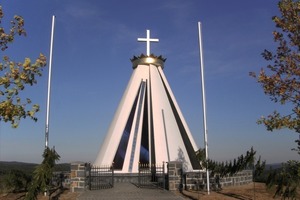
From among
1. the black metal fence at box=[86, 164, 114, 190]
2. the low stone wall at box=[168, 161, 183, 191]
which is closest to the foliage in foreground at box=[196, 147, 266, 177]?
the low stone wall at box=[168, 161, 183, 191]

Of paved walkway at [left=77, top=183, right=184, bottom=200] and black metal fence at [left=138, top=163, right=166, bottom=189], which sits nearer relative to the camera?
paved walkway at [left=77, top=183, right=184, bottom=200]

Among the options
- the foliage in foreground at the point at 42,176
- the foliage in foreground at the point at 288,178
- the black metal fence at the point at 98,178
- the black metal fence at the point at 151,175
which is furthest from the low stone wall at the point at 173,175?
the foliage in foreground at the point at 42,176

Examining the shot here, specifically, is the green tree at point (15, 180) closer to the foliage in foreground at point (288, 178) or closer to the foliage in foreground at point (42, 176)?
the foliage in foreground at point (42, 176)

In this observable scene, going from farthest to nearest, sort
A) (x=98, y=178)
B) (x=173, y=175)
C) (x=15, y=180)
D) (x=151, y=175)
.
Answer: (x=151, y=175), (x=98, y=178), (x=173, y=175), (x=15, y=180)

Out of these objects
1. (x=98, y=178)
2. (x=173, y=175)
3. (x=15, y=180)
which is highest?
(x=173, y=175)

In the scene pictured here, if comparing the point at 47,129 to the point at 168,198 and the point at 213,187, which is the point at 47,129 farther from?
the point at 213,187

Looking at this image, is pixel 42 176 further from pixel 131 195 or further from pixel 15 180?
pixel 15 180

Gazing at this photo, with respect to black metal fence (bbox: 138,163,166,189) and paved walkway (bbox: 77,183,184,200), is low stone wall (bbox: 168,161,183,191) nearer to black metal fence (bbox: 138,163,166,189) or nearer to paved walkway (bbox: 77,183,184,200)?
paved walkway (bbox: 77,183,184,200)

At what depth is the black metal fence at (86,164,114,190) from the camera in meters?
17.7

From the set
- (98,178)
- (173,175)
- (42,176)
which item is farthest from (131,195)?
(42,176)

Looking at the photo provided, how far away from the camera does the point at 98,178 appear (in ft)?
61.6

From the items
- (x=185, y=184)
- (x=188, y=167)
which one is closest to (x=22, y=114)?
(x=185, y=184)

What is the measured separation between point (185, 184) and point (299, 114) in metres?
8.46

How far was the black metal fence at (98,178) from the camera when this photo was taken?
58.2 feet
